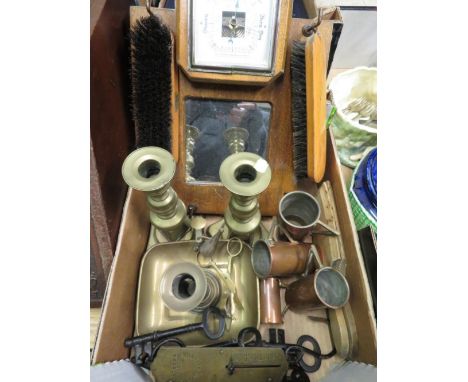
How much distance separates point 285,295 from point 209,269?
17 cm

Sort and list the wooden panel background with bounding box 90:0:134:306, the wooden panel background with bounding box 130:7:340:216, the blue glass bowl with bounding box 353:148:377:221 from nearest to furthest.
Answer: the wooden panel background with bounding box 90:0:134:306
the wooden panel background with bounding box 130:7:340:216
the blue glass bowl with bounding box 353:148:377:221

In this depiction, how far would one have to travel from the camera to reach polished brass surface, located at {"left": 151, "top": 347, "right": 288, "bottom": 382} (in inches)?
22.4

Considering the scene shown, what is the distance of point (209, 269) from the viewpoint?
0.74 meters

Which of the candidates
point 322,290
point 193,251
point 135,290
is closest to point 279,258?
point 322,290

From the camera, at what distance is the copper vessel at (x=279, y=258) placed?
658mm

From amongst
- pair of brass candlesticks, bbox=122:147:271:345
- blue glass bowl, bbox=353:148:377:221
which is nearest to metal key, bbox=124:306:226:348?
pair of brass candlesticks, bbox=122:147:271:345

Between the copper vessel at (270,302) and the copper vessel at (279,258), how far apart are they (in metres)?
0.03

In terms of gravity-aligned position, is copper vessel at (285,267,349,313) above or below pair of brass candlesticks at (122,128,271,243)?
below

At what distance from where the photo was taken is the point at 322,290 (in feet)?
2.08

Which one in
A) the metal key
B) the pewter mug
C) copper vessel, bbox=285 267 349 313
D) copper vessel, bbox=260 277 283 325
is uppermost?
the pewter mug

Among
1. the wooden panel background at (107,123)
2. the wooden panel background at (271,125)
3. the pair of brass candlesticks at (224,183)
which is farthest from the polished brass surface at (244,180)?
the wooden panel background at (107,123)

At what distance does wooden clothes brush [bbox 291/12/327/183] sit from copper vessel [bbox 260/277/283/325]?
0.24m

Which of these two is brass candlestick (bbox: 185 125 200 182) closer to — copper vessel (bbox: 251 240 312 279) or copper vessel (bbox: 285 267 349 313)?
copper vessel (bbox: 251 240 312 279)

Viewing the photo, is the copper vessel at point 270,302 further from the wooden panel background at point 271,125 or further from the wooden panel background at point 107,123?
the wooden panel background at point 107,123
